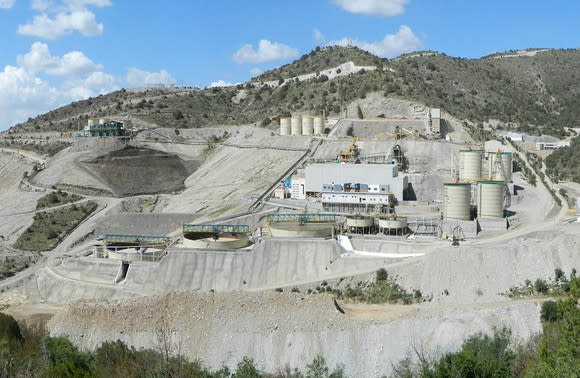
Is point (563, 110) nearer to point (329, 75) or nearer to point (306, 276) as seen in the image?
point (329, 75)

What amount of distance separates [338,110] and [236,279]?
4388cm

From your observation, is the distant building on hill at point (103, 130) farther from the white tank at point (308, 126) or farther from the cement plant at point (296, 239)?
the white tank at point (308, 126)

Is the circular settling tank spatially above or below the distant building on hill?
below

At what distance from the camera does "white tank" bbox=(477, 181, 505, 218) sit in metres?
56.8

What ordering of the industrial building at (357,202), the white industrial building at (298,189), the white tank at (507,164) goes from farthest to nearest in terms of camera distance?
the white industrial building at (298,189) < the white tank at (507,164) < the industrial building at (357,202)

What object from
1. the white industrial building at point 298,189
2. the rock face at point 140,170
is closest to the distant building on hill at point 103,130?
the rock face at point 140,170

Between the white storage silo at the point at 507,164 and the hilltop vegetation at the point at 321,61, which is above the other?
the hilltop vegetation at the point at 321,61

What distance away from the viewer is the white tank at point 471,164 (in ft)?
210

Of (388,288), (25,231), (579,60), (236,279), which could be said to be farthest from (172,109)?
(579,60)

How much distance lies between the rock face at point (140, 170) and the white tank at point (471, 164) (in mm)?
36396

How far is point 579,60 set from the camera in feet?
551

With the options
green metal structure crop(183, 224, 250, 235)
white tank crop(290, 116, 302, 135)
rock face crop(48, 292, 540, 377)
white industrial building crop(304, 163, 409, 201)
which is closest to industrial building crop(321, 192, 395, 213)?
white industrial building crop(304, 163, 409, 201)

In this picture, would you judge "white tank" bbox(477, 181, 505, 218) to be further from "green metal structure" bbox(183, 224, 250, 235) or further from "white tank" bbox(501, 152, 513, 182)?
"green metal structure" bbox(183, 224, 250, 235)

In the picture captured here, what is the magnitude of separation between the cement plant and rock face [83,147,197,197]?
237 millimetres
